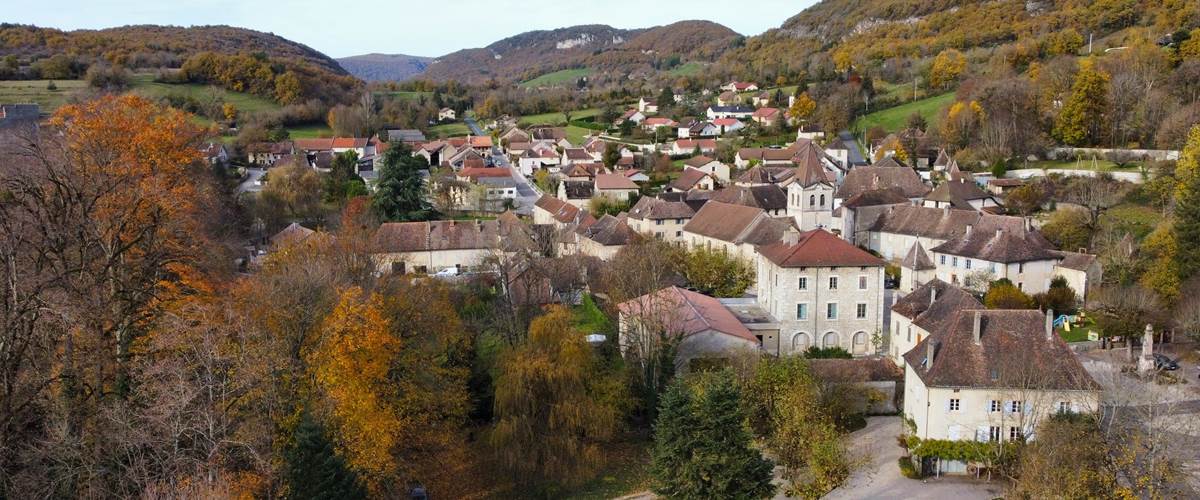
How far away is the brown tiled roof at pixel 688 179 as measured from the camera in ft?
215

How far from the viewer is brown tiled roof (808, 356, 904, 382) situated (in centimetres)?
2809

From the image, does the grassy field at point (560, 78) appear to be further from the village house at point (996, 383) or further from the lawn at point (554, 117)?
the village house at point (996, 383)

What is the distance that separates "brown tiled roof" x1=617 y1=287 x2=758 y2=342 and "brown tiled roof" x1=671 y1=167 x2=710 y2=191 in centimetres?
3214

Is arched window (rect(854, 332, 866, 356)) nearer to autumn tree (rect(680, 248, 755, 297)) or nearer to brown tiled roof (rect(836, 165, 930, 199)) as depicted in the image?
autumn tree (rect(680, 248, 755, 297))

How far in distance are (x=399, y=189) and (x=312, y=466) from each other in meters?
38.2

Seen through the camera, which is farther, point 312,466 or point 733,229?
point 733,229

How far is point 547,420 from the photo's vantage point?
2359cm

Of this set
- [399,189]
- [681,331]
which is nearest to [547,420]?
[681,331]

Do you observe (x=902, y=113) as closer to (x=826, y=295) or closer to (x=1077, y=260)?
(x=1077, y=260)

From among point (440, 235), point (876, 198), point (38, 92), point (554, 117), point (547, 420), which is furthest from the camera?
point (554, 117)

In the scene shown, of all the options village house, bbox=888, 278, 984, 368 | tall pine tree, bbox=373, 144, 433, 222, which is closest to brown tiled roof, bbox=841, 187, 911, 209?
village house, bbox=888, 278, 984, 368

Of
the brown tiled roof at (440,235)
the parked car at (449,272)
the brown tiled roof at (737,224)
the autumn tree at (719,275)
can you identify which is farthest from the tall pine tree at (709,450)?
the brown tiled roof at (440,235)

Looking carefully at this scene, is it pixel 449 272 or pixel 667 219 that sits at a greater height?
pixel 667 219

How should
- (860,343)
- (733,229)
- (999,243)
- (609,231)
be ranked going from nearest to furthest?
(860,343) → (999,243) → (733,229) → (609,231)
